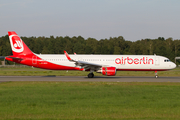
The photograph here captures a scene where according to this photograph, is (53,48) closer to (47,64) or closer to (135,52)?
(135,52)

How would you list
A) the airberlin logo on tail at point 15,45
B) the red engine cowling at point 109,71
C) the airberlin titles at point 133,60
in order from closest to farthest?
the red engine cowling at point 109,71 < the airberlin titles at point 133,60 < the airberlin logo on tail at point 15,45

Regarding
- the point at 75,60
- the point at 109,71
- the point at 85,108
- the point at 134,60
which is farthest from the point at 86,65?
the point at 85,108

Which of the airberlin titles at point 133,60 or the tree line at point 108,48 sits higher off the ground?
the tree line at point 108,48

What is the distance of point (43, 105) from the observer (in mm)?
10148

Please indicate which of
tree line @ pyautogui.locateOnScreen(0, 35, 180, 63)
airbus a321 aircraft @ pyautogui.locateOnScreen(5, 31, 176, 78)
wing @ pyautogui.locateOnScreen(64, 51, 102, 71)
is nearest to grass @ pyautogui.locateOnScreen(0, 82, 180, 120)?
wing @ pyautogui.locateOnScreen(64, 51, 102, 71)

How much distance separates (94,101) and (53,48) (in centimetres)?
7696

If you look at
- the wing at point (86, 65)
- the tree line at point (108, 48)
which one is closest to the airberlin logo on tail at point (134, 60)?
the wing at point (86, 65)

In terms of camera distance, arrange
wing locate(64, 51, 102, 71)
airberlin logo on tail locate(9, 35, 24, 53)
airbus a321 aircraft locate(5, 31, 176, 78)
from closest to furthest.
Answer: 1. wing locate(64, 51, 102, 71)
2. airbus a321 aircraft locate(5, 31, 176, 78)
3. airberlin logo on tail locate(9, 35, 24, 53)

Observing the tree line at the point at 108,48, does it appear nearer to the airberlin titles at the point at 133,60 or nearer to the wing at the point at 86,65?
the airberlin titles at the point at 133,60

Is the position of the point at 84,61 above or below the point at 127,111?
above

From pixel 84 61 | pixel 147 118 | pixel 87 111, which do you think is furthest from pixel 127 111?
pixel 84 61

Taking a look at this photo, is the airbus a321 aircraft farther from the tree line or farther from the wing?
the tree line

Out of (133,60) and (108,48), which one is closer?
(133,60)

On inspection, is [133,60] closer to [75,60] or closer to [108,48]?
[75,60]
